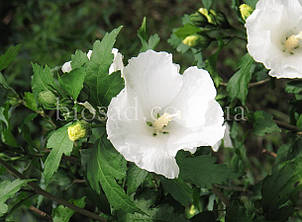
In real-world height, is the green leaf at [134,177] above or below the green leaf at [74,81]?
below

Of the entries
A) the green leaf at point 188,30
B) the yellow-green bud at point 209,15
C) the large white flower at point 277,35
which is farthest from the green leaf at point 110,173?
the yellow-green bud at point 209,15

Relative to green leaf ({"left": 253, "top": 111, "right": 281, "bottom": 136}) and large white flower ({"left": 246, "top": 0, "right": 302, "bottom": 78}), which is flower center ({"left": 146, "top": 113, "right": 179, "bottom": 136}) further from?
green leaf ({"left": 253, "top": 111, "right": 281, "bottom": 136})

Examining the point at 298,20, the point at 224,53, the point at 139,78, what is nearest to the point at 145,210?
the point at 139,78

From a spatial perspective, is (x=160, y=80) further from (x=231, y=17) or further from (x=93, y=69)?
(x=231, y=17)

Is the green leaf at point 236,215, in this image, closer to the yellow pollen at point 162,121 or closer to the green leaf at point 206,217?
the green leaf at point 206,217

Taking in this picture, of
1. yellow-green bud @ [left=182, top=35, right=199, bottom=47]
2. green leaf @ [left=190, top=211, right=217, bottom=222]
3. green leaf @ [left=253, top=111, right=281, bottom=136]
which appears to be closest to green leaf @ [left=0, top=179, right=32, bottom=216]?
green leaf @ [left=190, top=211, right=217, bottom=222]
